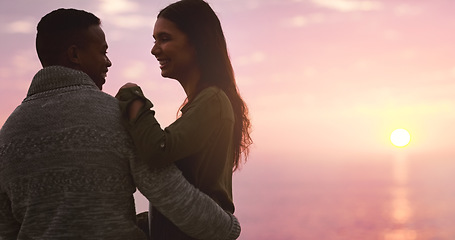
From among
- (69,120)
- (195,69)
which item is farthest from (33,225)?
(195,69)

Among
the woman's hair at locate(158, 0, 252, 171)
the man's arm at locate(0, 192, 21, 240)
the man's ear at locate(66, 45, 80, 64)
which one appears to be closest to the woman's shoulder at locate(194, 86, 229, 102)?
the woman's hair at locate(158, 0, 252, 171)

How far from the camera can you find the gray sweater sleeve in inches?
108

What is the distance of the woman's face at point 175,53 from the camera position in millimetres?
3607

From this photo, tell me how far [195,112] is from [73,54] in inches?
29.3

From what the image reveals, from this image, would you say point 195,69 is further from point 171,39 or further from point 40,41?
point 40,41

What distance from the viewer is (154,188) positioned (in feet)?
9.06

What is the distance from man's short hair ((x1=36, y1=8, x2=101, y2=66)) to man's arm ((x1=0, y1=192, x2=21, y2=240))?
2.56ft

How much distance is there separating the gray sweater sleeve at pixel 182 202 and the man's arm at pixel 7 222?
763 millimetres

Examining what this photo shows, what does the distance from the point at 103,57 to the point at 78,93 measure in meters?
0.34

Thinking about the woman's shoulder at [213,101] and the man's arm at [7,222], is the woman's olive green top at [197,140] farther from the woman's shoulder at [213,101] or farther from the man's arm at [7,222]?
the man's arm at [7,222]

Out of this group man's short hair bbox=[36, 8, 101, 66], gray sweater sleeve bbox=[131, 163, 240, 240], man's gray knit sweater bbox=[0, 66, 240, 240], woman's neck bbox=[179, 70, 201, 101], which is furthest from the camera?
woman's neck bbox=[179, 70, 201, 101]

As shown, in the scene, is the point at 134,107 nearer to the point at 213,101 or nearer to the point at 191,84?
the point at 213,101

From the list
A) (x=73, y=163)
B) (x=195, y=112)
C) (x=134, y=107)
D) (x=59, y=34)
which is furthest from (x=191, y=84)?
(x=73, y=163)

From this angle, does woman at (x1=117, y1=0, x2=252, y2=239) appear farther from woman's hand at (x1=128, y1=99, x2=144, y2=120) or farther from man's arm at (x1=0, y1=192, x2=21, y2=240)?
man's arm at (x1=0, y1=192, x2=21, y2=240)
